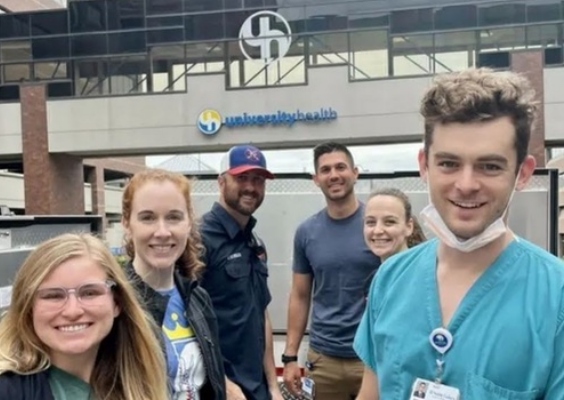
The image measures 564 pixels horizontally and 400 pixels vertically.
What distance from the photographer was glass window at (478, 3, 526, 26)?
21844 millimetres

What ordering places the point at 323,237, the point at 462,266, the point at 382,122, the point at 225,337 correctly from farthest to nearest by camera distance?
the point at 382,122, the point at 323,237, the point at 225,337, the point at 462,266

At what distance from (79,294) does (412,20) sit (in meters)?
22.3

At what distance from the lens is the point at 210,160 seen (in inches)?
1066

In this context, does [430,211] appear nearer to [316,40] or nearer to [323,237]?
[323,237]

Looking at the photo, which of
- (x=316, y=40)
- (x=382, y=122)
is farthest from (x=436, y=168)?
(x=316, y=40)

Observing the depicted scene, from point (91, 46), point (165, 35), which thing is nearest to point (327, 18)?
point (165, 35)

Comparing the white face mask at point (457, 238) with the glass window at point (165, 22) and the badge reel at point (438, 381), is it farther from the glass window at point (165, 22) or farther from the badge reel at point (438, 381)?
the glass window at point (165, 22)

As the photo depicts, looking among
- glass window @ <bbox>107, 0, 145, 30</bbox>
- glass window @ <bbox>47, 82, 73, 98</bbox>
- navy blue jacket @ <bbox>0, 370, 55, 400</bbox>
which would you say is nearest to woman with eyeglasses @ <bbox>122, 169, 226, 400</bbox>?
navy blue jacket @ <bbox>0, 370, 55, 400</bbox>

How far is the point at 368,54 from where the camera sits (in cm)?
2286

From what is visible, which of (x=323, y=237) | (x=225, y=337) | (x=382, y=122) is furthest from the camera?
(x=382, y=122)

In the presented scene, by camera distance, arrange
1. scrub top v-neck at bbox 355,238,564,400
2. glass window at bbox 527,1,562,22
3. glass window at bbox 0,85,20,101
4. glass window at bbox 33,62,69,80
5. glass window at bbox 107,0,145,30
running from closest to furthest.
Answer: scrub top v-neck at bbox 355,238,564,400 → glass window at bbox 527,1,562,22 → glass window at bbox 107,0,145,30 → glass window at bbox 33,62,69,80 → glass window at bbox 0,85,20,101

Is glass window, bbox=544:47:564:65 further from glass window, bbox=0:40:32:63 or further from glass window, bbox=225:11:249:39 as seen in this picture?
glass window, bbox=0:40:32:63

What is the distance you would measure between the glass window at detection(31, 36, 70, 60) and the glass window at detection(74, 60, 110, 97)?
34.9 inches

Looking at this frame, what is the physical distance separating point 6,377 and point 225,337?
189cm
